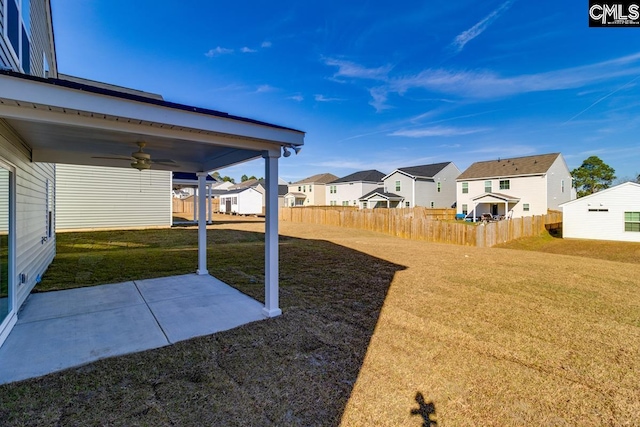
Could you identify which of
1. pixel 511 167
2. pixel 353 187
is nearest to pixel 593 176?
pixel 511 167

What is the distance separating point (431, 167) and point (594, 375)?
33747 millimetres

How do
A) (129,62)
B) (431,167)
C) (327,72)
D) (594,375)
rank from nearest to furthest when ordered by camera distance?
(594,375) < (129,62) < (327,72) < (431,167)

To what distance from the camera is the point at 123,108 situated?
9.82 ft

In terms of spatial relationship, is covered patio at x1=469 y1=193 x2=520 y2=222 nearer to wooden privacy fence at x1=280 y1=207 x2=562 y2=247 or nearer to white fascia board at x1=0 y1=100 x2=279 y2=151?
wooden privacy fence at x1=280 y1=207 x2=562 y2=247

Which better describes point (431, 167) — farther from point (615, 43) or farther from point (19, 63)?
point (19, 63)

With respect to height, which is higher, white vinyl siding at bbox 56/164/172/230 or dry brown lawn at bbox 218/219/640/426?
white vinyl siding at bbox 56/164/172/230

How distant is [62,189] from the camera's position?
46.6 ft

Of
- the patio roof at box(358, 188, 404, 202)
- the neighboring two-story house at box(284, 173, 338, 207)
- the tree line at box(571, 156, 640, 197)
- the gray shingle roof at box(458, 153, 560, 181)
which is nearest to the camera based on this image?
the gray shingle roof at box(458, 153, 560, 181)

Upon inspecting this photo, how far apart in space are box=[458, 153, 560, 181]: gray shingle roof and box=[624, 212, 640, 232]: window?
30.8 ft

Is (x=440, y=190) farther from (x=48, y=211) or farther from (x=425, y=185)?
(x=48, y=211)

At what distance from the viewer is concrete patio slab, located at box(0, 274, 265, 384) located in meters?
3.21

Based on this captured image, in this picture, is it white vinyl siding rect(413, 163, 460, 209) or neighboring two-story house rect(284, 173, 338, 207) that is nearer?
white vinyl siding rect(413, 163, 460, 209)

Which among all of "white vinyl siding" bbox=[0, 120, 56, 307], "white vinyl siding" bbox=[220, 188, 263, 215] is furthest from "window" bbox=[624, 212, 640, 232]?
"white vinyl siding" bbox=[220, 188, 263, 215]

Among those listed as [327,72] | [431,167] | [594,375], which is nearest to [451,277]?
[594,375]
